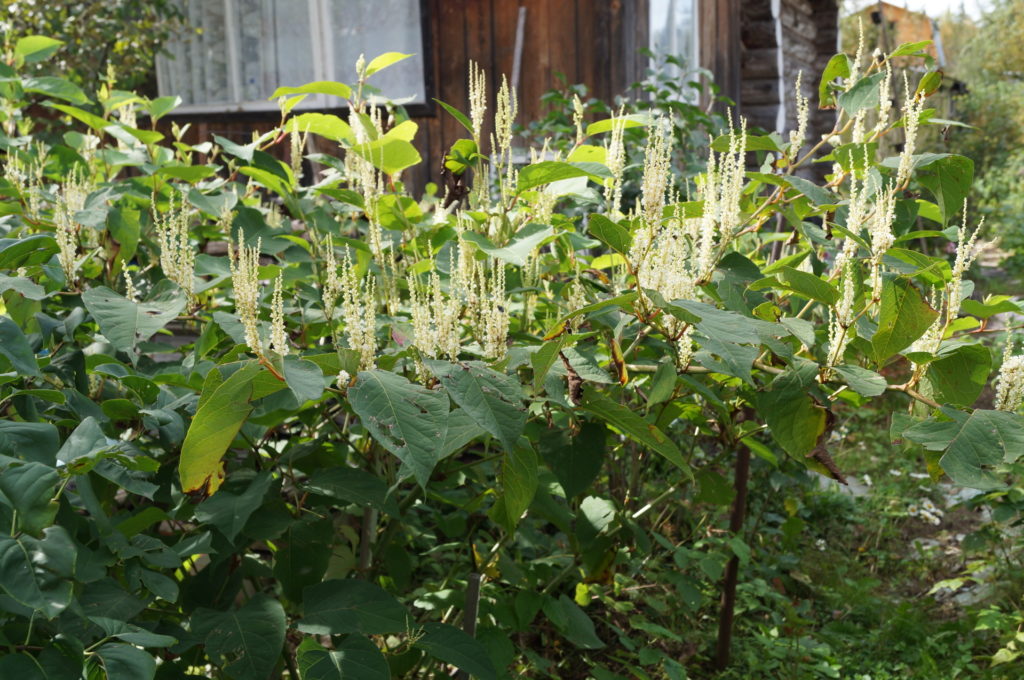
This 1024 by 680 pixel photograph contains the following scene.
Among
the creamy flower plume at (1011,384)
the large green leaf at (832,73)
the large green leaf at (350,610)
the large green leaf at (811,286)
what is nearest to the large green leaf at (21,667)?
the large green leaf at (350,610)

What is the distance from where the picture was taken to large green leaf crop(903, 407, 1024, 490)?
1.22 metres

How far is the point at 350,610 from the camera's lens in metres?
1.46

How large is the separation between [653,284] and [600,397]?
0.75ft

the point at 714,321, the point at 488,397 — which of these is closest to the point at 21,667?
the point at 488,397

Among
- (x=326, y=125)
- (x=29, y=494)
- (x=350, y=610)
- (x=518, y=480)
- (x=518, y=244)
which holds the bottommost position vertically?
(x=350, y=610)

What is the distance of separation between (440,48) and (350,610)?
612 centimetres

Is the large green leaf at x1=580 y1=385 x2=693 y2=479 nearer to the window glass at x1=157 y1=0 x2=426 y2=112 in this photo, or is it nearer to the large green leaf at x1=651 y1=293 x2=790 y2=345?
the large green leaf at x1=651 y1=293 x2=790 y2=345

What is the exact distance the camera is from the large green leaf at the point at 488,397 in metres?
1.13

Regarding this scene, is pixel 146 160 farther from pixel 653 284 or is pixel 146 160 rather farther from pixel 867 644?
pixel 867 644

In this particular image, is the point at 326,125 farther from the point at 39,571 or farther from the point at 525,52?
the point at 525,52

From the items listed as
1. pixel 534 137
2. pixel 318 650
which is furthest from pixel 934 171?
pixel 534 137

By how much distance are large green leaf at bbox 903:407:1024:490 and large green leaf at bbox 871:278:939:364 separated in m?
0.11

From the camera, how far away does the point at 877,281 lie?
1.43 metres

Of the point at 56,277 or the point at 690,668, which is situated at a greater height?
the point at 56,277
